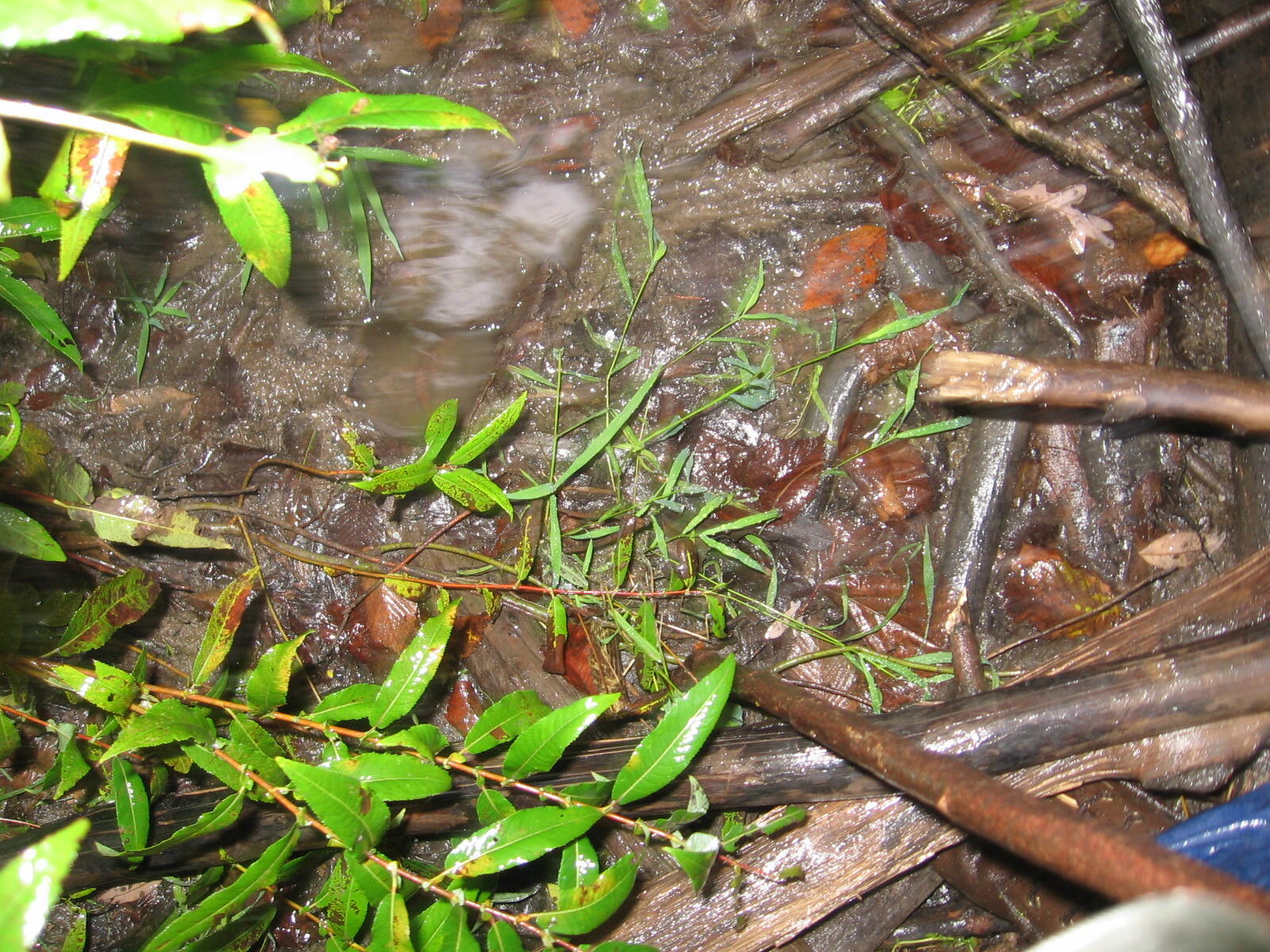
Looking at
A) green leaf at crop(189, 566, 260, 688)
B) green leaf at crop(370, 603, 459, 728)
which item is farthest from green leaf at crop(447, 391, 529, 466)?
green leaf at crop(189, 566, 260, 688)

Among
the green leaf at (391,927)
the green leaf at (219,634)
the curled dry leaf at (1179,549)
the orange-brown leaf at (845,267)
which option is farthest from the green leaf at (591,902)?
the curled dry leaf at (1179,549)

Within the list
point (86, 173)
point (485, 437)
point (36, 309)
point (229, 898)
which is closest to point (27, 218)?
point (36, 309)

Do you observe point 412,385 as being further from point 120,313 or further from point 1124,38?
point 1124,38

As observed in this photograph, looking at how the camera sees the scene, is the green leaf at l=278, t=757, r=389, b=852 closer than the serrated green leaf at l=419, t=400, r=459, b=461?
Yes

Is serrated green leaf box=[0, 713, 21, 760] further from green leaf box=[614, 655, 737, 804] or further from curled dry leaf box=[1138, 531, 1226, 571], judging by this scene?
curled dry leaf box=[1138, 531, 1226, 571]

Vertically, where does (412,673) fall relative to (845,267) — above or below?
below

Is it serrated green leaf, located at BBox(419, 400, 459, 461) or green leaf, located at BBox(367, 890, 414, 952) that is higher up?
serrated green leaf, located at BBox(419, 400, 459, 461)

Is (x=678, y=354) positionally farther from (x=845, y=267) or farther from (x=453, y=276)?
(x=453, y=276)
